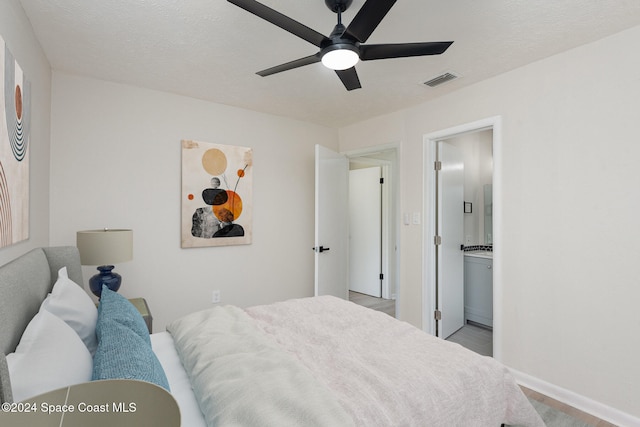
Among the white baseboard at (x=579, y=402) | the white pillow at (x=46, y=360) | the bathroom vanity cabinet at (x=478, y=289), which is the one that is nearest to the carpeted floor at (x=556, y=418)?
the white baseboard at (x=579, y=402)

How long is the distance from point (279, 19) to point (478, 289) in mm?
3563

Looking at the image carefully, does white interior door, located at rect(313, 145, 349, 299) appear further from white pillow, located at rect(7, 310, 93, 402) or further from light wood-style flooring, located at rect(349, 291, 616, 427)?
white pillow, located at rect(7, 310, 93, 402)

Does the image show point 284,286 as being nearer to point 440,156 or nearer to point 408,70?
point 440,156

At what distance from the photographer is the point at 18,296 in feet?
3.78

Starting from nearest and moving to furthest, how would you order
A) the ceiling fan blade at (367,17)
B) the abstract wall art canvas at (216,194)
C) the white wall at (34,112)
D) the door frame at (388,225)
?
the ceiling fan blade at (367,17) < the white wall at (34,112) < the abstract wall art canvas at (216,194) < the door frame at (388,225)

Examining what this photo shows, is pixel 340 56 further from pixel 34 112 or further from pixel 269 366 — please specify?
pixel 34 112

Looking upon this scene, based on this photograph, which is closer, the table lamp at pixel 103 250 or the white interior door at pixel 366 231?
the table lamp at pixel 103 250

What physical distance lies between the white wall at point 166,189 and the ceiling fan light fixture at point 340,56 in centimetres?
200

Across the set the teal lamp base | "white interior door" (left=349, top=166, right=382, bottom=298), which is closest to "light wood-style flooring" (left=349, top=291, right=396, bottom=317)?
"white interior door" (left=349, top=166, right=382, bottom=298)

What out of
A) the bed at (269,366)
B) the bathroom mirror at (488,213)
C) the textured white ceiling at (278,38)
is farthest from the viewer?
A: the bathroom mirror at (488,213)

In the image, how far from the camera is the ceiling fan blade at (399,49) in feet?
5.31

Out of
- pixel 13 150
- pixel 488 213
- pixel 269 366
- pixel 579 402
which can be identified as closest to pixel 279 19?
pixel 13 150

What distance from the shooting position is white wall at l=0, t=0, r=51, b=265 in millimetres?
1536

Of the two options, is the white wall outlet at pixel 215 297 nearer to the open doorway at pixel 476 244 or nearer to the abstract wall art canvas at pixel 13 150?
the abstract wall art canvas at pixel 13 150
